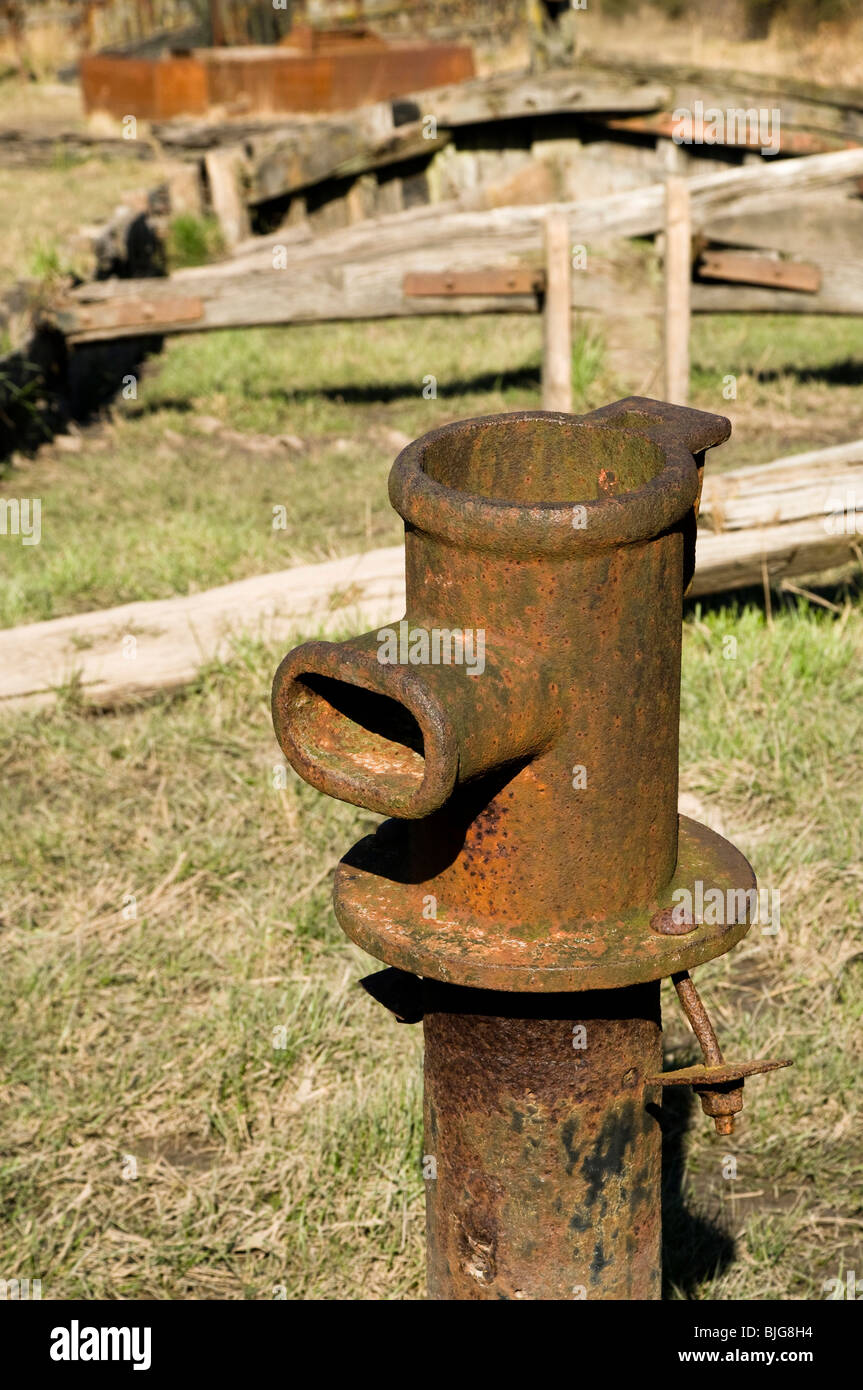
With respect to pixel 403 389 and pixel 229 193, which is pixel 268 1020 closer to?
pixel 403 389

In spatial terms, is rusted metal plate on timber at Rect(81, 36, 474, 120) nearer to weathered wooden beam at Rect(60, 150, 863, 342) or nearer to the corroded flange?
weathered wooden beam at Rect(60, 150, 863, 342)

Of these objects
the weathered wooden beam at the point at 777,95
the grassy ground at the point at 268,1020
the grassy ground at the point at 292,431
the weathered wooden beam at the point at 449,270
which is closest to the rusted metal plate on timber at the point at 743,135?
the weathered wooden beam at the point at 777,95

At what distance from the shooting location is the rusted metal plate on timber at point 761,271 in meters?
7.43

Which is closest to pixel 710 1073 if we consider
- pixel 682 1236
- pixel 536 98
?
pixel 682 1236

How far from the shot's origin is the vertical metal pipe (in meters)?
1.74

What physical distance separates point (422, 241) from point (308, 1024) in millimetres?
5676

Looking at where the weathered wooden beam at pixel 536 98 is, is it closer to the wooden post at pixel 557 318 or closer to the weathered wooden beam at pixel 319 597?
the wooden post at pixel 557 318

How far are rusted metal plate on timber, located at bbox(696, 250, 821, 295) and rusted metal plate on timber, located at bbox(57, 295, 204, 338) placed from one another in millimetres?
2796

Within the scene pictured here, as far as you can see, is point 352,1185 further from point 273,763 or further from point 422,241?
point 422,241

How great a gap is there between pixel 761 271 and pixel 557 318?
1.21 m

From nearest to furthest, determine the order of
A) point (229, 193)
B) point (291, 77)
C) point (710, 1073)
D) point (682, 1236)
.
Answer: point (710, 1073)
point (682, 1236)
point (229, 193)
point (291, 77)

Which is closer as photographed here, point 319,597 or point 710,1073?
point 710,1073

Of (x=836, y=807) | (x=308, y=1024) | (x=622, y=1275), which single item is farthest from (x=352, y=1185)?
(x=836, y=807)

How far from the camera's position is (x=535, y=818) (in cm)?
161
